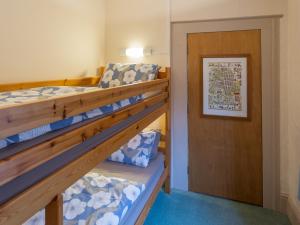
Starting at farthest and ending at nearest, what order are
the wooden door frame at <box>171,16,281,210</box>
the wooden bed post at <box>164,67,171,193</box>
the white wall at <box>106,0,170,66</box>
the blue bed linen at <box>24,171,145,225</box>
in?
the white wall at <box>106,0,170,66</box> → the wooden bed post at <box>164,67,171,193</box> → the wooden door frame at <box>171,16,281,210</box> → the blue bed linen at <box>24,171,145,225</box>

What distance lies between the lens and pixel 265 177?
8.27ft

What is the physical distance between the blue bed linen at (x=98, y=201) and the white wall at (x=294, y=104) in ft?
4.42

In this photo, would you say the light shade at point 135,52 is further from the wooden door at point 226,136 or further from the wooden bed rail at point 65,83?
the wooden door at point 226,136

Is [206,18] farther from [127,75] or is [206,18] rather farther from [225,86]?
[127,75]

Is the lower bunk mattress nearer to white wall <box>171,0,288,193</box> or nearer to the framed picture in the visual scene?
white wall <box>171,0,288,193</box>

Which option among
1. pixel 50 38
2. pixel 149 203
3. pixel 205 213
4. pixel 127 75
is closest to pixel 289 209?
pixel 205 213

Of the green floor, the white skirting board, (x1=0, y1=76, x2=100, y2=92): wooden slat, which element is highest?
(x1=0, y1=76, x2=100, y2=92): wooden slat

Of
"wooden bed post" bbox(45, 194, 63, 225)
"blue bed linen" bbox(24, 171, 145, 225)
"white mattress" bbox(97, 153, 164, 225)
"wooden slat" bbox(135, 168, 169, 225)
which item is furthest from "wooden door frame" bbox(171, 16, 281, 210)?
"wooden bed post" bbox(45, 194, 63, 225)

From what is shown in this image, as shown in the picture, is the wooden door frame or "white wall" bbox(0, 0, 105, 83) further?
the wooden door frame

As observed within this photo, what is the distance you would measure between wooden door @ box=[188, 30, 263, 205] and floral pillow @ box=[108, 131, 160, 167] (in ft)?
1.74

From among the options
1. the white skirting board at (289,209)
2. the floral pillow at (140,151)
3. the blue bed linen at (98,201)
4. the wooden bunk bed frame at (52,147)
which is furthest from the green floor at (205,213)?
the wooden bunk bed frame at (52,147)

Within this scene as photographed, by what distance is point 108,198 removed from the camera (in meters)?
1.61

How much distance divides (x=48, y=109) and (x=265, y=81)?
2.17 m

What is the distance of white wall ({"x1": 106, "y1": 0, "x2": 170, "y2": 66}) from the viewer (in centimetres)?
273
